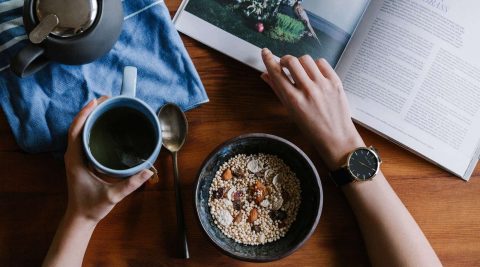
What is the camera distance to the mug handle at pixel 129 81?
69 centimetres

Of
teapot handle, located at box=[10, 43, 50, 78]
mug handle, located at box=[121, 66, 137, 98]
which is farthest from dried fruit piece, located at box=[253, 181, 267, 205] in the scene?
teapot handle, located at box=[10, 43, 50, 78]

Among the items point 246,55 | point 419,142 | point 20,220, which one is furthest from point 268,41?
point 20,220

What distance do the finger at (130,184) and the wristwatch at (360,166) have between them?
29 cm

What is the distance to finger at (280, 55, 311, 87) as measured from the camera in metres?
0.73

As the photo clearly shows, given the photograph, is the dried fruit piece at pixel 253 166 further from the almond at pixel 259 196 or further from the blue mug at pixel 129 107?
the blue mug at pixel 129 107

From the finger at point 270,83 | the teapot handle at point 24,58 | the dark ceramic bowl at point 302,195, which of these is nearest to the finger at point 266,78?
the finger at point 270,83

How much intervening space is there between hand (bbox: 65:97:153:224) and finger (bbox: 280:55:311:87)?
26cm

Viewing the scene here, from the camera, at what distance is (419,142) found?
30.4 inches

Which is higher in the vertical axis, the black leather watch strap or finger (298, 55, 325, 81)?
finger (298, 55, 325, 81)

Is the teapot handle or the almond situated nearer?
the teapot handle

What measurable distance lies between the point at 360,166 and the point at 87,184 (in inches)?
15.3

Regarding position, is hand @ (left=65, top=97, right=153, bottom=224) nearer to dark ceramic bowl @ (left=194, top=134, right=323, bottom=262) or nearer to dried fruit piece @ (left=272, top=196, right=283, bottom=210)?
dark ceramic bowl @ (left=194, top=134, right=323, bottom=262)

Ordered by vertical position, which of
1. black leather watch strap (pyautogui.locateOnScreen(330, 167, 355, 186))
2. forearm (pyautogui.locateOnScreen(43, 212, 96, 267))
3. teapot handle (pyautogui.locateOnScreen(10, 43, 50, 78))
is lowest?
forearm (pyautogui.locateOnScreen(43, 212, 96, 267))

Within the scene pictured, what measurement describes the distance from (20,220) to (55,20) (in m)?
0.31
